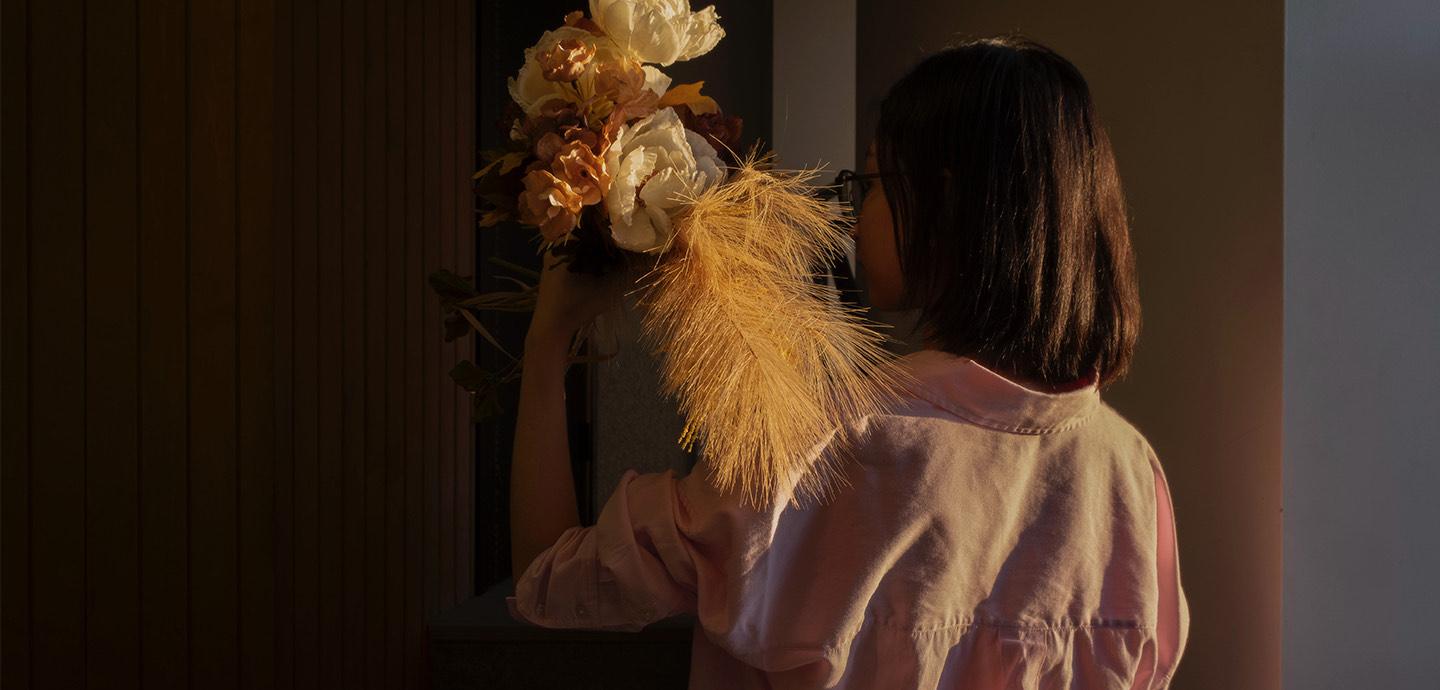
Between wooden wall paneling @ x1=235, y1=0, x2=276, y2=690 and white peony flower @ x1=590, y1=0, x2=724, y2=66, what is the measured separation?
0.43m

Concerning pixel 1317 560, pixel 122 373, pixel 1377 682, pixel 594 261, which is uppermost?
pixel 594 261

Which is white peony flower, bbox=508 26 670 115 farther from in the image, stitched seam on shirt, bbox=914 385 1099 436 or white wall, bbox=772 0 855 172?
white wall, bbox=772 0 855 172

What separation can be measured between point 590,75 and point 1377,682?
1263mm

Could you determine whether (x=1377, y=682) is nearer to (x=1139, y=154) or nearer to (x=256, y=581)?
(x=1139, y=154)

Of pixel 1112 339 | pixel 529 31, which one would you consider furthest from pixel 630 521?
pixel 529 31

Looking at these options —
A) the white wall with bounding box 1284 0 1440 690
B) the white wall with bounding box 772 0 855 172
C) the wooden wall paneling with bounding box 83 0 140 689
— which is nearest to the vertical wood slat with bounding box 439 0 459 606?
the wooden wall paneling with bounding box 83 0 140 689

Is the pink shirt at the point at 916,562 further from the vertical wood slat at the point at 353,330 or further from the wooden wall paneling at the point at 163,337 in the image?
the vertical wood slat at the point at 353,330

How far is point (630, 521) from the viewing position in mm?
943

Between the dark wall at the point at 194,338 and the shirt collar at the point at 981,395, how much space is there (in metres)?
0.67

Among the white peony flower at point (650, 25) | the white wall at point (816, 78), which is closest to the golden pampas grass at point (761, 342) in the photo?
the white peony flower at point (650, 25)

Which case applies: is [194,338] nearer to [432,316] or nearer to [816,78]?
[432,316]

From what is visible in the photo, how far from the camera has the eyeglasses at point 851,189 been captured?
994 millimetres

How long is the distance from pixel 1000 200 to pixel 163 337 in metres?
0.78

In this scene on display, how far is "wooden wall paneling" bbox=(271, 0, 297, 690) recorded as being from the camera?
1.19m
